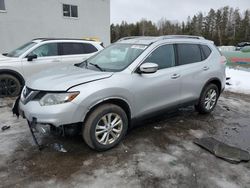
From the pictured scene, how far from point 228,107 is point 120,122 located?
389cm

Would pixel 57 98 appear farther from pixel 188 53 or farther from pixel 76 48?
pixel 76 48

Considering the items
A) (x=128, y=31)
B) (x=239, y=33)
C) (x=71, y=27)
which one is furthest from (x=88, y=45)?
(x=128, y=31)

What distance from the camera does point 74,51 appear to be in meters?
7.58

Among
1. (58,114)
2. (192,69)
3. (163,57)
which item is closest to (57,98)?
(58,114)

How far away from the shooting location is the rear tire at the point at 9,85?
6.49 meters

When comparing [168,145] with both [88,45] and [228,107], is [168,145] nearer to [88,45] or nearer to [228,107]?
[228,107]

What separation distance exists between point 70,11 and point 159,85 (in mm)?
14165

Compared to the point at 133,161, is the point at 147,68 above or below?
above

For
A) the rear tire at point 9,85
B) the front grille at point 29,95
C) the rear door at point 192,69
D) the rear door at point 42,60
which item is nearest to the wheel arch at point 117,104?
the front grille at point 29,95

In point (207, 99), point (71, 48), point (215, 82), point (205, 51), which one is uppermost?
point (71, 48)

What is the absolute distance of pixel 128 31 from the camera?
65.2 m

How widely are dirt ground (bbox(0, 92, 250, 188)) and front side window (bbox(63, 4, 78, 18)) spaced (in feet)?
42.6

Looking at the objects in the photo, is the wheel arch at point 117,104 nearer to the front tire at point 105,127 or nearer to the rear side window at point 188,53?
the front tire at point 105,127

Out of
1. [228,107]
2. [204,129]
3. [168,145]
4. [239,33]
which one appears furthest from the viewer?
[239,33]
